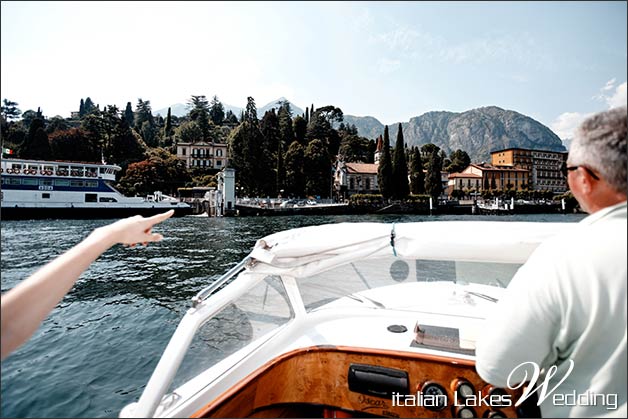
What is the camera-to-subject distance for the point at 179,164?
5603cm

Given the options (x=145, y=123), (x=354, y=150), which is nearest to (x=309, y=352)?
(x=354, y=150)

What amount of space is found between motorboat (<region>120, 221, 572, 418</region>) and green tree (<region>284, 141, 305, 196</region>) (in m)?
57.4

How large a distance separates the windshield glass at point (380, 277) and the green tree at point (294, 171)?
5720cm

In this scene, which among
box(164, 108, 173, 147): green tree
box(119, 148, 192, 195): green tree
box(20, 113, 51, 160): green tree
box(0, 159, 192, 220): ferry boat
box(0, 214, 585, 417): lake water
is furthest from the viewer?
box(164, 108, 173, 147): green tree

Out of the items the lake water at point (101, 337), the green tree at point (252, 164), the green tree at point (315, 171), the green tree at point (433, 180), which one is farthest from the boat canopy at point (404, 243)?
the green tree at point (433, 180)

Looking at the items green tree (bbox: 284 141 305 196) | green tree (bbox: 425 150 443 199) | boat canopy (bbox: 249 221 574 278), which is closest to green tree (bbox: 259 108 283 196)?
green tree (bbox: 284 141 305 196)

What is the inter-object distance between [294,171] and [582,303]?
198ft

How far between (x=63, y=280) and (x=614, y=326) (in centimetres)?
158

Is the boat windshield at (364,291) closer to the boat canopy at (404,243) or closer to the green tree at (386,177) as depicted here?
the boat canopy at (404,243)

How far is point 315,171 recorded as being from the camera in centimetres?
6234

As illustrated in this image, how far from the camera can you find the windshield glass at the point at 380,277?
8.80 feet

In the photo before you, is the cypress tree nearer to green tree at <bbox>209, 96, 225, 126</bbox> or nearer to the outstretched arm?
green tree at <bbox>209, 96, 225, 126</bbox>

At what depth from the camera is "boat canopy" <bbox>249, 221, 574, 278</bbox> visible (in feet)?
6.77

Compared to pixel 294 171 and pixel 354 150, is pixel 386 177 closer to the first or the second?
pixel 294 171
